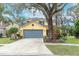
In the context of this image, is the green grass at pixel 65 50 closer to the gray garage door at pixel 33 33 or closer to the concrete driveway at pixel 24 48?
the concrete driveway at pixel 24 48

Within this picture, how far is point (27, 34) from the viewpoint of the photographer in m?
5.85

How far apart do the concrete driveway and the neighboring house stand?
0.37ft

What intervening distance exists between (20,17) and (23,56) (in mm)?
470

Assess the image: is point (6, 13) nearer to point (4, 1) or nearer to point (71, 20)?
point (4, 1)

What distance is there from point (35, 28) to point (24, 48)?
27 cm

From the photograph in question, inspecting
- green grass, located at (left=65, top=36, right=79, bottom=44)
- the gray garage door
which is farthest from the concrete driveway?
green grass, located at (left=65, top=36, right=79, bottom=44)

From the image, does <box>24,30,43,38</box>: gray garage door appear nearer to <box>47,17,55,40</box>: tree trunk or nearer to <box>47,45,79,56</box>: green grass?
<box>47,17,55,40</box>: tree trunk

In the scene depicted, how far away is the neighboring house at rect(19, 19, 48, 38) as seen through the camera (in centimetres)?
581

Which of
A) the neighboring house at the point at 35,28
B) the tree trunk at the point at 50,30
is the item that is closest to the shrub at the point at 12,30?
the neighboring house at the point at 35,28

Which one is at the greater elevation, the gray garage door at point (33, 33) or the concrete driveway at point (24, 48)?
the gray garage door at point (33, 33)

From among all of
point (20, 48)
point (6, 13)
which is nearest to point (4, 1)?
point (6, 13)

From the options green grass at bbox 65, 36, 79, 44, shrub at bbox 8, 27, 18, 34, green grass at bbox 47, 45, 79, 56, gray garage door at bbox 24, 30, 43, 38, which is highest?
shrub at bbox 8, 27, 18, 34

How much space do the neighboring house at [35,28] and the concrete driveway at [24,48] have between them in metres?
0.11

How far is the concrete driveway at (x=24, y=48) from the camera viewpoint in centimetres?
579
